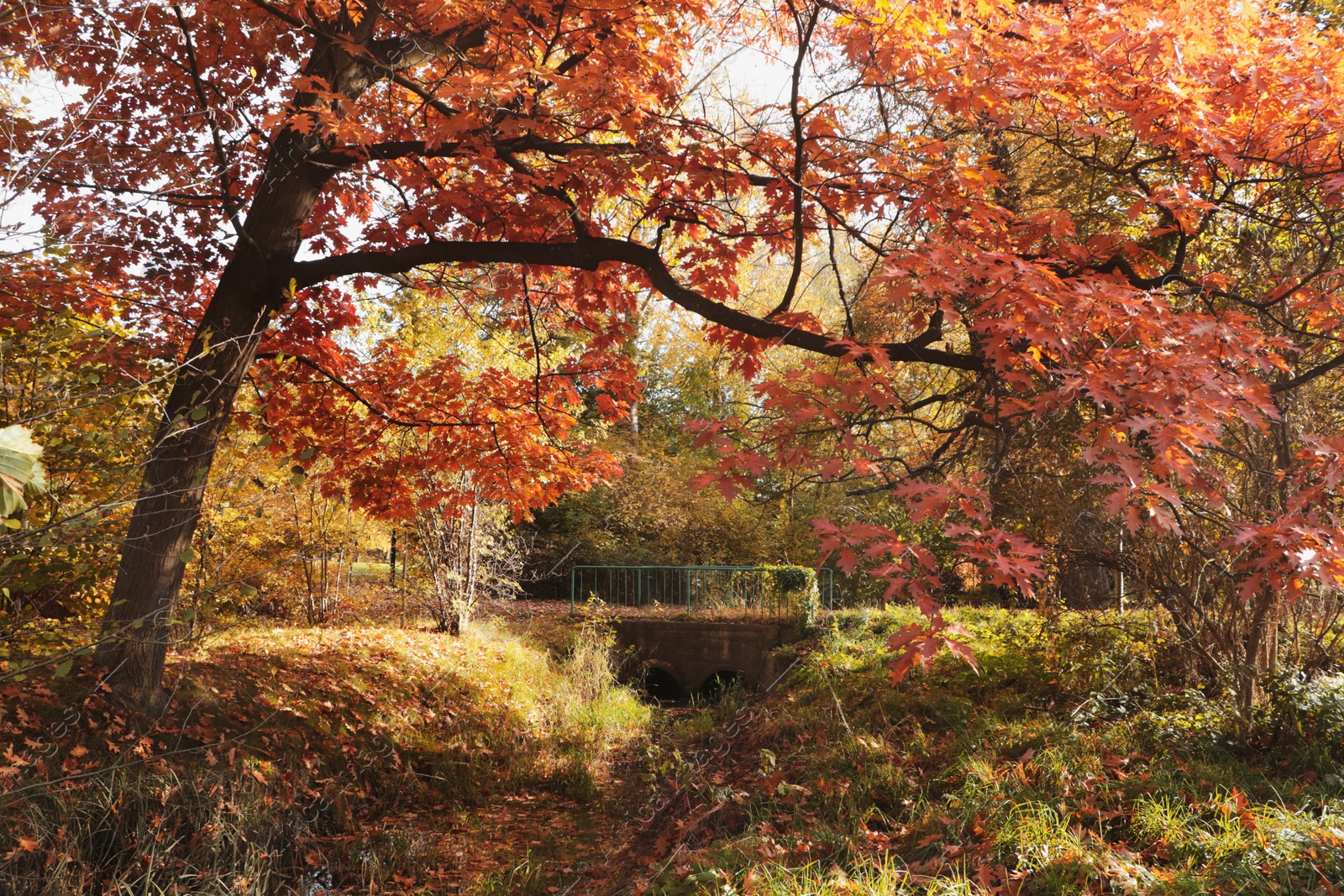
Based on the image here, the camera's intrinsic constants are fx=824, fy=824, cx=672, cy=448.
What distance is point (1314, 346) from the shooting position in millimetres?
4656

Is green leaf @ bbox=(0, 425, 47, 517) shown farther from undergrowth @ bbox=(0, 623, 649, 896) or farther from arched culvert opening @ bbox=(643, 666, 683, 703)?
arched culvert opening @ bbox=(643, 666, 683, 703)

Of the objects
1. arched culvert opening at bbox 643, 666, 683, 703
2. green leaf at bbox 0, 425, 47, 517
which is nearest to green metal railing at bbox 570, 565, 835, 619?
arched culvert opening at bbox 643, 666, 683, 703

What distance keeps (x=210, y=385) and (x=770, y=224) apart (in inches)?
141

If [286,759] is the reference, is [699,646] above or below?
below

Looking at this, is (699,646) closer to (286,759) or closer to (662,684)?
(662,684)

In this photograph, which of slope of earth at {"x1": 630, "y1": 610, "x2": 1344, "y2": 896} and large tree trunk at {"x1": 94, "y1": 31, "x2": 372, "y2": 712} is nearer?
slope of earth at {"x1": 630, "y1": 610, "x2": 1344, "y2": 896}

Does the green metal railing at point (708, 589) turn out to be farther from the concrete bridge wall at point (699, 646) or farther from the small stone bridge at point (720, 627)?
the concrete bridge wall at point (699, 646)

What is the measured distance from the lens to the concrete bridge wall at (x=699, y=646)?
11742 mm

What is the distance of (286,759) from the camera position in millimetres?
5645

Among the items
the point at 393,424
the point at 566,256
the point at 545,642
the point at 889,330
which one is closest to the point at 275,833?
the point at 393,424

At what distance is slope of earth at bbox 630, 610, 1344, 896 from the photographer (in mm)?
3236

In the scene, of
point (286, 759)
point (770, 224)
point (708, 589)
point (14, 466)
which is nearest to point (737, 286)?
point (770, 224)

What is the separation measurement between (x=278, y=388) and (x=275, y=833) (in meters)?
2.90

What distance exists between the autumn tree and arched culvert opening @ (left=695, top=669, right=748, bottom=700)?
6.45 metres
